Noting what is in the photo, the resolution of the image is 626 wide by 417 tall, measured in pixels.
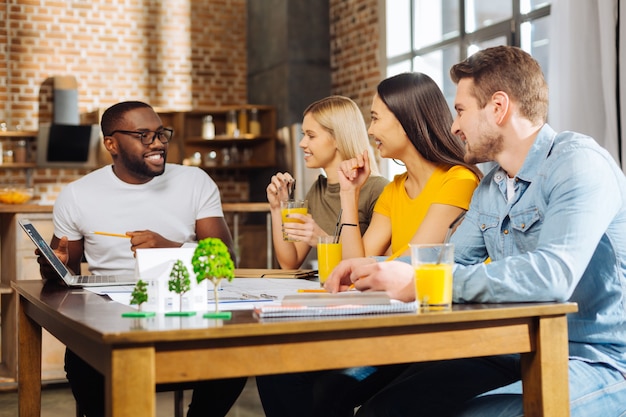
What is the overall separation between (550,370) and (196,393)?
130cm

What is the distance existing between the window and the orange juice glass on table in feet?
14.1

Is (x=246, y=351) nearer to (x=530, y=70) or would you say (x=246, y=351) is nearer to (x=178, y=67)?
(x=530, y=70)

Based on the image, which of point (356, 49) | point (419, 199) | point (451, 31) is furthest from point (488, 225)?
point (356, 49)

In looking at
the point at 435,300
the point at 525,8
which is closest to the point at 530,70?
the point at 435,300

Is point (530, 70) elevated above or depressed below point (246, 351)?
above

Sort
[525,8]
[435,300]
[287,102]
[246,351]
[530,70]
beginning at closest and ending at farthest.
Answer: [246,351]
[435,300]
[530,70]
[525,8]
[287,102]

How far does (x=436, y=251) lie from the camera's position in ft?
4.78

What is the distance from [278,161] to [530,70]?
264 inches

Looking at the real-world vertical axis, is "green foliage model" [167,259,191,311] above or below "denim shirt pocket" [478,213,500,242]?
below

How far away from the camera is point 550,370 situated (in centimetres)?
146

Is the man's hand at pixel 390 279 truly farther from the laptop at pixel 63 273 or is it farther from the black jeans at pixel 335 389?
the laptop at pixel 63 273

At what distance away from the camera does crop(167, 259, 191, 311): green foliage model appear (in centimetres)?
142

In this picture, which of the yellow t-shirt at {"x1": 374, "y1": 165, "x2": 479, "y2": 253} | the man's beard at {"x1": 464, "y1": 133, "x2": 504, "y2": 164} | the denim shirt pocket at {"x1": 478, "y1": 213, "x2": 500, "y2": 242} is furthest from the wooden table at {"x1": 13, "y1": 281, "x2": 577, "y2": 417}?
the yellow t-shirt at {"x1": 374, "y1": 165, "x2": 479, "y2": 253}

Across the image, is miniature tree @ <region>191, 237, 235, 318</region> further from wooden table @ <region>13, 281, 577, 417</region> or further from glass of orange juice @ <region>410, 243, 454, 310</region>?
glass of orange juice @ <region>410, 243, 454, 310</region>
